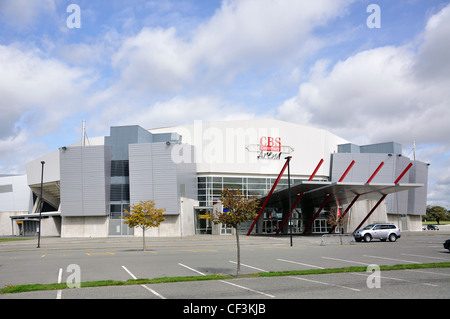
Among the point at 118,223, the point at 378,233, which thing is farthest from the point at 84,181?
the point at 378,233

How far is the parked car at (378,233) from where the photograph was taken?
113 ft

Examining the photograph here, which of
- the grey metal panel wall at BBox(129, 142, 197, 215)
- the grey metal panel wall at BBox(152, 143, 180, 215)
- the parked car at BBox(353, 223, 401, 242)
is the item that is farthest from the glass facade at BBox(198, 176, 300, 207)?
the parked car at BBox(353, 223, 401, 242)

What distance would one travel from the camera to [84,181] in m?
54.7

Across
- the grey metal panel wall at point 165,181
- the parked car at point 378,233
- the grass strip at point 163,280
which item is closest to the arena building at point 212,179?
the grey metal panel wall at point 165,181

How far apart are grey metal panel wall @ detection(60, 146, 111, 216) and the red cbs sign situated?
24903 millimetres

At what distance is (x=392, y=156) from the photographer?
224ft

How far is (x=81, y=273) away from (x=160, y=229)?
39995mm

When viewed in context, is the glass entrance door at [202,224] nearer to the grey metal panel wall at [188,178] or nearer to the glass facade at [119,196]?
the grey metal panel wall at [188,178]

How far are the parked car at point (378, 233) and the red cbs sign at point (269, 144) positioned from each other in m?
30.8

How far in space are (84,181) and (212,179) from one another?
19779mm

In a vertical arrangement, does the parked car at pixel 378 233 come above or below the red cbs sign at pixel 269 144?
below

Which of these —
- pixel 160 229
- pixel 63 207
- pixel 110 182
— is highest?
pixel 110 182
